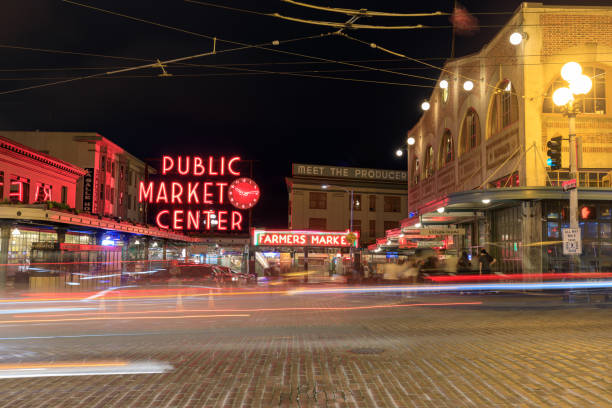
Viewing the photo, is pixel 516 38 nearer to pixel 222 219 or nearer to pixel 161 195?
pixel 222 219

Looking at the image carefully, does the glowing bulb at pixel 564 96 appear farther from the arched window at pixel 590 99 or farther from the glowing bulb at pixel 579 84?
the arched window at pixel 590 99

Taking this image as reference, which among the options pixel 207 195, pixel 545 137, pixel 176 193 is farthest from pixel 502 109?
pixel 176 193

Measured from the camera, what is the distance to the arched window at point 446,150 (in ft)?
120

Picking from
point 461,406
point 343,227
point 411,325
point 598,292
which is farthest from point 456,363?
point 343,227

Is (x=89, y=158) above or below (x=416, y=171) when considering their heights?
above

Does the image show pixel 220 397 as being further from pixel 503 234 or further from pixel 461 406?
pixel 503 234

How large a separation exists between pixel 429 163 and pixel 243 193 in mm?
16385

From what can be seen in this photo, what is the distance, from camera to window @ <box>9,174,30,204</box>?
32906mm

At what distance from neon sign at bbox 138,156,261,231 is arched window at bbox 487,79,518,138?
24554 millimetres

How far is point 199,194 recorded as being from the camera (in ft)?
154

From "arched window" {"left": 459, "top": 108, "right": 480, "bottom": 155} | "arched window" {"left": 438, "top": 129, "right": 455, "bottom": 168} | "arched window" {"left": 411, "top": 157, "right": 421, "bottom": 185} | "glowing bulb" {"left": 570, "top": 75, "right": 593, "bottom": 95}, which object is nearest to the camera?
"glowing bulb" {"left": 570, "top": 75, "right": 593, "bottom": 95}

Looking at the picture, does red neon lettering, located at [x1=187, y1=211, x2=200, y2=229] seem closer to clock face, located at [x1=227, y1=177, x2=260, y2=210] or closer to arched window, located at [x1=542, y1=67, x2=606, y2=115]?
clock face, located at [x1=227, y1=177, x2=260, y2=210]

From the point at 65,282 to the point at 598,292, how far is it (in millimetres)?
23000

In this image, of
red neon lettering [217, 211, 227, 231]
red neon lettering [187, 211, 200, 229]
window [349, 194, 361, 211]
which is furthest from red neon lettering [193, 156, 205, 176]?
window [349, 194, 361, 211]
